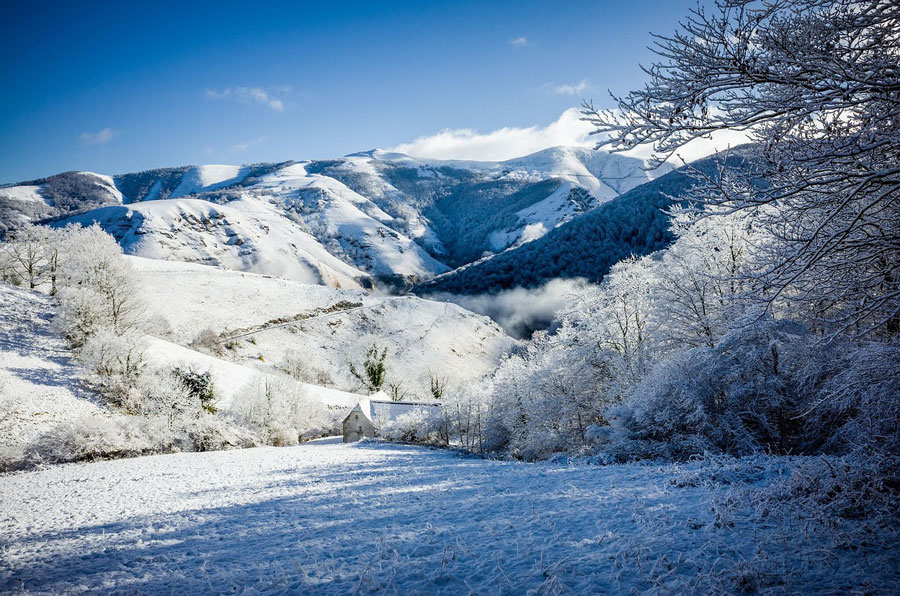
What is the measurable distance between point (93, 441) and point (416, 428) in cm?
2503

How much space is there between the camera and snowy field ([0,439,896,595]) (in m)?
4.97

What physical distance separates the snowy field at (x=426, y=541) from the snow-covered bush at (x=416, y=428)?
26254 millimetres

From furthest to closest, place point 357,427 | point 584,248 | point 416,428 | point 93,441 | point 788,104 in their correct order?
1. point 584,248
2. point 357,427
3. point 416,428
4. point 93,441
5. point 788,104

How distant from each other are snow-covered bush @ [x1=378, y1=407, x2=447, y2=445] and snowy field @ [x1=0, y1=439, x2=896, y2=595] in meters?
26.3

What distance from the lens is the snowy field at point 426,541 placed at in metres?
4.97

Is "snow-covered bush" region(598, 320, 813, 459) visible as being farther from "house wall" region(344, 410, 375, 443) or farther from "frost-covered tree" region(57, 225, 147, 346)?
"frost-covered tree" region(57, 225, 147, 346)

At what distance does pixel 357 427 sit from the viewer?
138ft

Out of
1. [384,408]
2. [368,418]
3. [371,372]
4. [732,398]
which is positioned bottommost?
[368,418]

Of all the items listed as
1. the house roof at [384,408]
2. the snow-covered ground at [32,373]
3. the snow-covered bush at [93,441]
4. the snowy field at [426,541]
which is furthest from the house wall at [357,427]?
the snowy field at [426,541]

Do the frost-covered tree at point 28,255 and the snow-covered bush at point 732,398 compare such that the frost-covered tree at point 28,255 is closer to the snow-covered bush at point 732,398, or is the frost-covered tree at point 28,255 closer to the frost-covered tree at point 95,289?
the frost-covered tree at point 95,289

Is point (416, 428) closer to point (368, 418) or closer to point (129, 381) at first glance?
point (368, 418)

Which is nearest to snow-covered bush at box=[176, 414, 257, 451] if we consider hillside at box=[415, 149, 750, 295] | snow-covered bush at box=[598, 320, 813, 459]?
snow-covered bush at box=[598, 320, 813, 459]

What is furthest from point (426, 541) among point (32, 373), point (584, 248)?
point (584, 248)

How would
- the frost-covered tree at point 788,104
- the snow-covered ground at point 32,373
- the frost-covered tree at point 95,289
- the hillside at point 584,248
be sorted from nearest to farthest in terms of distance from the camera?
the frost-covered tree at point 788,104 < the snow-covered ground at point 32,373 < the frost-covered tree at point 95,289 < the hillside at point 584,248
